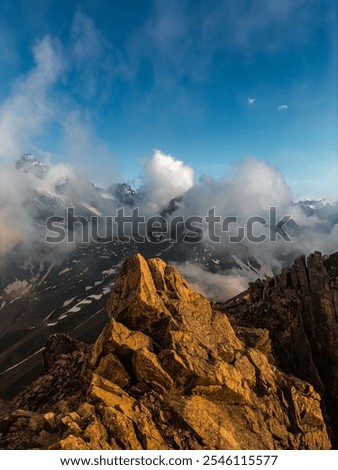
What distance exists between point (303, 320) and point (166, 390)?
45.1m

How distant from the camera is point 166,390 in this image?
A: 118 ft

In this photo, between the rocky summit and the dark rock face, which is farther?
the dark rock face

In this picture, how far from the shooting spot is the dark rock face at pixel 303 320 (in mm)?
61938

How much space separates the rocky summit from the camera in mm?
31078

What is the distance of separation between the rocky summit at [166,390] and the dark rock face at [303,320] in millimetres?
1200

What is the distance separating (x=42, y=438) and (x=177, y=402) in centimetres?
1385

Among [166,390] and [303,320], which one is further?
[303,320]

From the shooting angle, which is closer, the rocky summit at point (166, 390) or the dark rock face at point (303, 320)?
the rocky summit at point (166, 390)

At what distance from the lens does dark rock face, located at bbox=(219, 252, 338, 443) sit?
203 feet

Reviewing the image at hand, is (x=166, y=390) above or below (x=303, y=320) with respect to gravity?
below

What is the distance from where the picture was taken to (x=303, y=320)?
69750 millimetres

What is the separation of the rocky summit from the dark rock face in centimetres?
120
